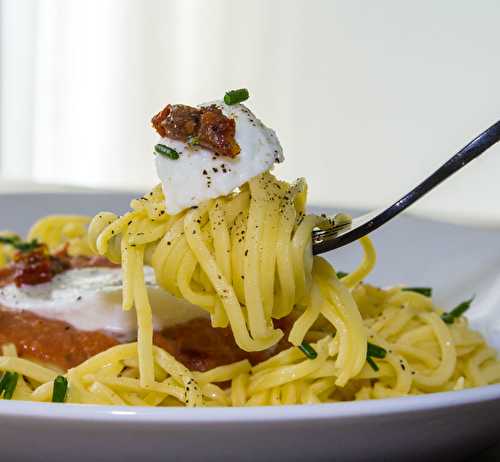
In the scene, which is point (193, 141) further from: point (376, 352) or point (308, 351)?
point (376, 352)

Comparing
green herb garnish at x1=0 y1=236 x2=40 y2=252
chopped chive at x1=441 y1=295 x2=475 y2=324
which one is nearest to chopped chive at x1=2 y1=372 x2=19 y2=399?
green herb garnish at x1=0 y1=236 x2=40 y2=252

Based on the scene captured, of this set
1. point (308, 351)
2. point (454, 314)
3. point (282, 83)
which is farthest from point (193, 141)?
point (282, 83)

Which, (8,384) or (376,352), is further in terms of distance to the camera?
(376,352)

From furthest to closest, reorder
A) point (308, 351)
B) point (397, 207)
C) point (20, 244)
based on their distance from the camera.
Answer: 1. point (20, 244)
2. point (308, 351)
3. point (397, 207)

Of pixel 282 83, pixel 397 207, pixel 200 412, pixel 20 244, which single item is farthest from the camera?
pixel 282 83

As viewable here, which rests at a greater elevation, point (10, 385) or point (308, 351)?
point (308, 351)

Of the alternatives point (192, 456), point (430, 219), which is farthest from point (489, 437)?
point (430, 219)

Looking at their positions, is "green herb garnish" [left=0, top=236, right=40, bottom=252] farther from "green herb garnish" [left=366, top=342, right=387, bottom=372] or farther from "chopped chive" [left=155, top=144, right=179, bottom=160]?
"green herb garnish" [left=366, top=342, right=387, bottom=372]

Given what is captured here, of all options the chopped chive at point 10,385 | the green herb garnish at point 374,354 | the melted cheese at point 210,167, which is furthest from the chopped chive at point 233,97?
the chopped chive at point 10,385
